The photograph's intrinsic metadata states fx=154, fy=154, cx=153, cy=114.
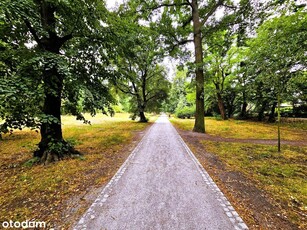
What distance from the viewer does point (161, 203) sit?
120 inches

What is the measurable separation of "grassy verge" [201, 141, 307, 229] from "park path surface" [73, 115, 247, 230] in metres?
1.17

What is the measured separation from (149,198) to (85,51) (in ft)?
18.4

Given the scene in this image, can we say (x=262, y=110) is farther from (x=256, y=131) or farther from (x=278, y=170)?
(x=278, y=170)

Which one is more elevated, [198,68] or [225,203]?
[198,68]

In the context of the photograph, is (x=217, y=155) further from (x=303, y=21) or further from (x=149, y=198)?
(x=303, y=21)

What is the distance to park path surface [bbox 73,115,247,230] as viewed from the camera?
2520 millimetres

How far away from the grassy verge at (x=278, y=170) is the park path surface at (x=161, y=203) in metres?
1.17

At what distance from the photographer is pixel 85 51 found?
5945 millimetres

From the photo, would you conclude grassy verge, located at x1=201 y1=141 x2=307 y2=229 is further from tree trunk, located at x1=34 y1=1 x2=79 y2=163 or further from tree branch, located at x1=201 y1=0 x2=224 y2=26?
tree branch, located at x1=201 y1=0 x2=224 y2=26

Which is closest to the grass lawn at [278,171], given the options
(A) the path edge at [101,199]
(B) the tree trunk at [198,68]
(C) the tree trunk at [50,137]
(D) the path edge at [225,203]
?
(D) the path edge at [225,203]

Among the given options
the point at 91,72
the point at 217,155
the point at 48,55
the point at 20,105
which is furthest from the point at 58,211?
the point at 217,155

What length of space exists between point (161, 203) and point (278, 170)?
4086 mm

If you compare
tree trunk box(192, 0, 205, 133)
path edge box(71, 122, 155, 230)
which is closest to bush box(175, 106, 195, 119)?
tree trunk box(192, 0, 205, 133)

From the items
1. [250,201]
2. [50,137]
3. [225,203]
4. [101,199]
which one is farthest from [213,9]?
[101,199]
